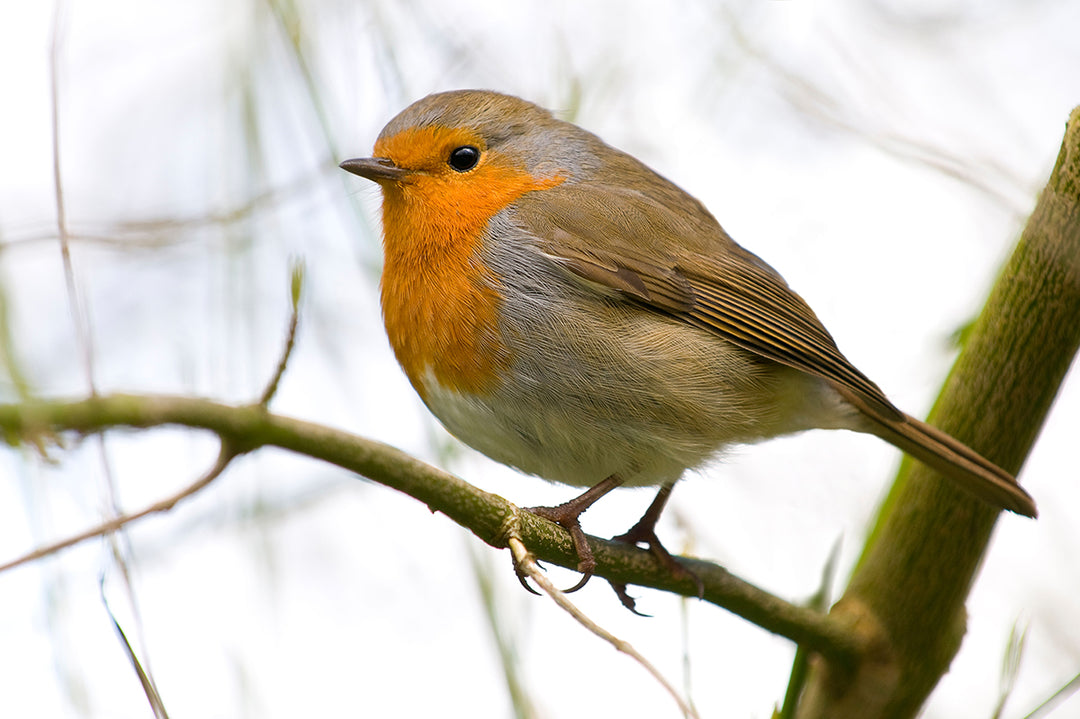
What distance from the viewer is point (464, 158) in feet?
11.8

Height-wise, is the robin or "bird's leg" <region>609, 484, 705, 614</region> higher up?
the robin

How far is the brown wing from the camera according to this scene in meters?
3.41

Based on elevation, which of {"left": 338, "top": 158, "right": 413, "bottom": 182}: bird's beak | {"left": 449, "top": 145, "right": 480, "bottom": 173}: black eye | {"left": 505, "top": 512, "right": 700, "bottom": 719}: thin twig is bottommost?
{"left": 505, "top": 512, "right": 700, "bottom": 719}: thin twig

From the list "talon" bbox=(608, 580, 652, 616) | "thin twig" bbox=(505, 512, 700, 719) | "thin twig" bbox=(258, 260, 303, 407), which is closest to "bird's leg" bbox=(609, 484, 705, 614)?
"talon" bbox=(608, 580, 652, 616)

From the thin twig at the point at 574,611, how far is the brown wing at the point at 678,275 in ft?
4.29

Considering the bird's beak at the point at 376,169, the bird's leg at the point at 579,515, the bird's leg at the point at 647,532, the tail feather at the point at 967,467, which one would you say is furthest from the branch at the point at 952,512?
the bird's beak at the point at 376,169

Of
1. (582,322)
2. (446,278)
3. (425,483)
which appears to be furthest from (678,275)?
(425,483)

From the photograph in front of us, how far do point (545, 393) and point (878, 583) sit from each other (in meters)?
1.08

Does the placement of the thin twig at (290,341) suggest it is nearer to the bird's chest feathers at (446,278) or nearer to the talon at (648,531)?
the bird's chest feathers at (446,278)

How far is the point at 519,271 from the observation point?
10.8 feet

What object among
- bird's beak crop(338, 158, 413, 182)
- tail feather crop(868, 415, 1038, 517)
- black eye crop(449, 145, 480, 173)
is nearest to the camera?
tail feather crop(868, 415, 1038, 517)

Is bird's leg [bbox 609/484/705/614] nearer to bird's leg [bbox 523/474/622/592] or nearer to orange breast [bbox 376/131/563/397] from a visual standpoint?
bird's leg [bbox 523/474/622/592]

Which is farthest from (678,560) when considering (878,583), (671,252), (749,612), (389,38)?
(389,38)

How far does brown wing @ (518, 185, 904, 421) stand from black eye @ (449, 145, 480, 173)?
0.24 metres
